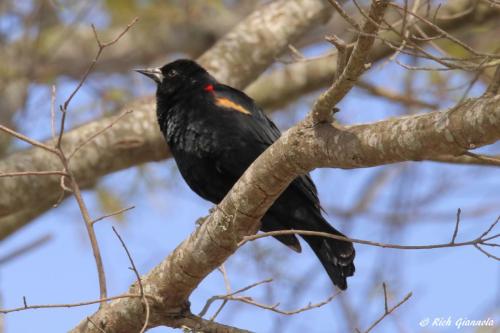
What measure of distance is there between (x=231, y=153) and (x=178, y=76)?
856 mm

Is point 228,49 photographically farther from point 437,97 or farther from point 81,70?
point 81,70

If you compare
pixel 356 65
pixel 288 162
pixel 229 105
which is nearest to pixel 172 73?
pixel 229 105

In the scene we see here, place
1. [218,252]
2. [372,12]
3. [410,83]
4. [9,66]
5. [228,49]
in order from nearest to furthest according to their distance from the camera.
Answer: [372,12] < [218,252] < [228,49] < [410,83] < [9,66]

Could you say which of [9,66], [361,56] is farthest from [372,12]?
[9,66]

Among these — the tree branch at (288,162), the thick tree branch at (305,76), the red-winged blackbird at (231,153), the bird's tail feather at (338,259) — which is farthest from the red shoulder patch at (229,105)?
the thick tree branch at (305,76)

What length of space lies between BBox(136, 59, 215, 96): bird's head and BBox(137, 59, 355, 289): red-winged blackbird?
0.11 m

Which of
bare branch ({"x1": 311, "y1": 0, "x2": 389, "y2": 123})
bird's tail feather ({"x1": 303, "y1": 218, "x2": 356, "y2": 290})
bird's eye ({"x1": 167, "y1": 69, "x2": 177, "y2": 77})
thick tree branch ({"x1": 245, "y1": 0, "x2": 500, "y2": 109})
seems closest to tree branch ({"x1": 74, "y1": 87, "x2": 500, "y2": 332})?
bare branch ({"x1": 311, "y1": 0, "x2": 389, "y2": 123})

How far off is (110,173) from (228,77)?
92 cm

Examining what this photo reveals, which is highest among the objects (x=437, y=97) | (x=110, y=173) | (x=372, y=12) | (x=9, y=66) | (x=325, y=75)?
(x=9, y=66)

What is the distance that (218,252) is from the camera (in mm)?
3137

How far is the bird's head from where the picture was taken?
4.43 meters

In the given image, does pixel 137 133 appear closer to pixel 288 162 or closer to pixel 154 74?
pixel 154 74

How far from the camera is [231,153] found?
3877 millimetres

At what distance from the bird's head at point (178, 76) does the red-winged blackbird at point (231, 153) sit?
107 millimetres
